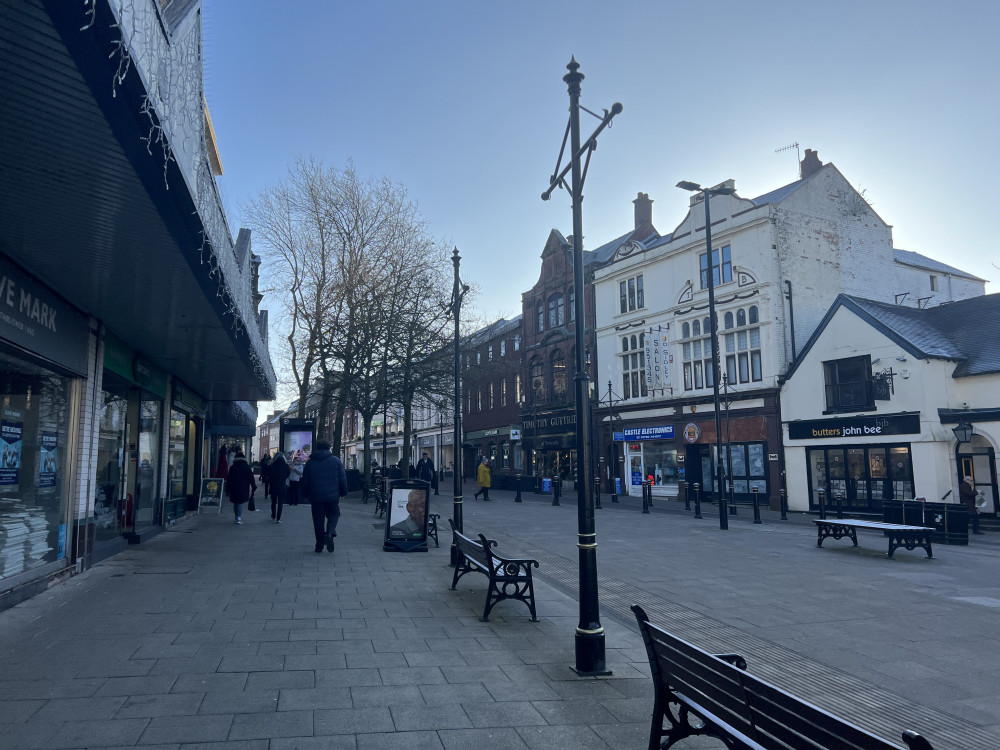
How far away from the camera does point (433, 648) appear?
6156 millimetres

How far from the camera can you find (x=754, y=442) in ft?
88.9

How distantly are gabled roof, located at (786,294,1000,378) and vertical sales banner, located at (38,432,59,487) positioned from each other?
2222 centimetres

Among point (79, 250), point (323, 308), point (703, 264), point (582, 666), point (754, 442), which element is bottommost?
point (582, 666)

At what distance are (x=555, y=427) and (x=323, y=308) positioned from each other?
1830 centimetres

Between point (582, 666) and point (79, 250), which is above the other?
point (79, 250)

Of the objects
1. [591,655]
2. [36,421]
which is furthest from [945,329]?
[36,421]

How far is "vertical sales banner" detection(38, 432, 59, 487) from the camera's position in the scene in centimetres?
872

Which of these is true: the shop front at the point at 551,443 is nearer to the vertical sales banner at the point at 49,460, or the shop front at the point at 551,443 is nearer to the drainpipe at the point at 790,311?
the drainpipe at the point at 790,311

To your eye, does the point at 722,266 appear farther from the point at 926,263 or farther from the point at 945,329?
the point at 926,263

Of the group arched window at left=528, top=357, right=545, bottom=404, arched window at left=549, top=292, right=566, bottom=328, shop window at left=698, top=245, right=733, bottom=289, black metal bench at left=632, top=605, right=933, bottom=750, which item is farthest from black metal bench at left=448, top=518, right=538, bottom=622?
arched window at left=528, top=357, right=545, bottom=404

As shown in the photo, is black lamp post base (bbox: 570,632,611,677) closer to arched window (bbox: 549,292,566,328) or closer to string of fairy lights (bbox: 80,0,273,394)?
string of fairy lights (bbox: 80,0,273,394)

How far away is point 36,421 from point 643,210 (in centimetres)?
3484

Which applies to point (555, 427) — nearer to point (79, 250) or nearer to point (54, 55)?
point (79, 250)

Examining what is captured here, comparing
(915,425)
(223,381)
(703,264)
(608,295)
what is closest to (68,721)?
(223,381)
